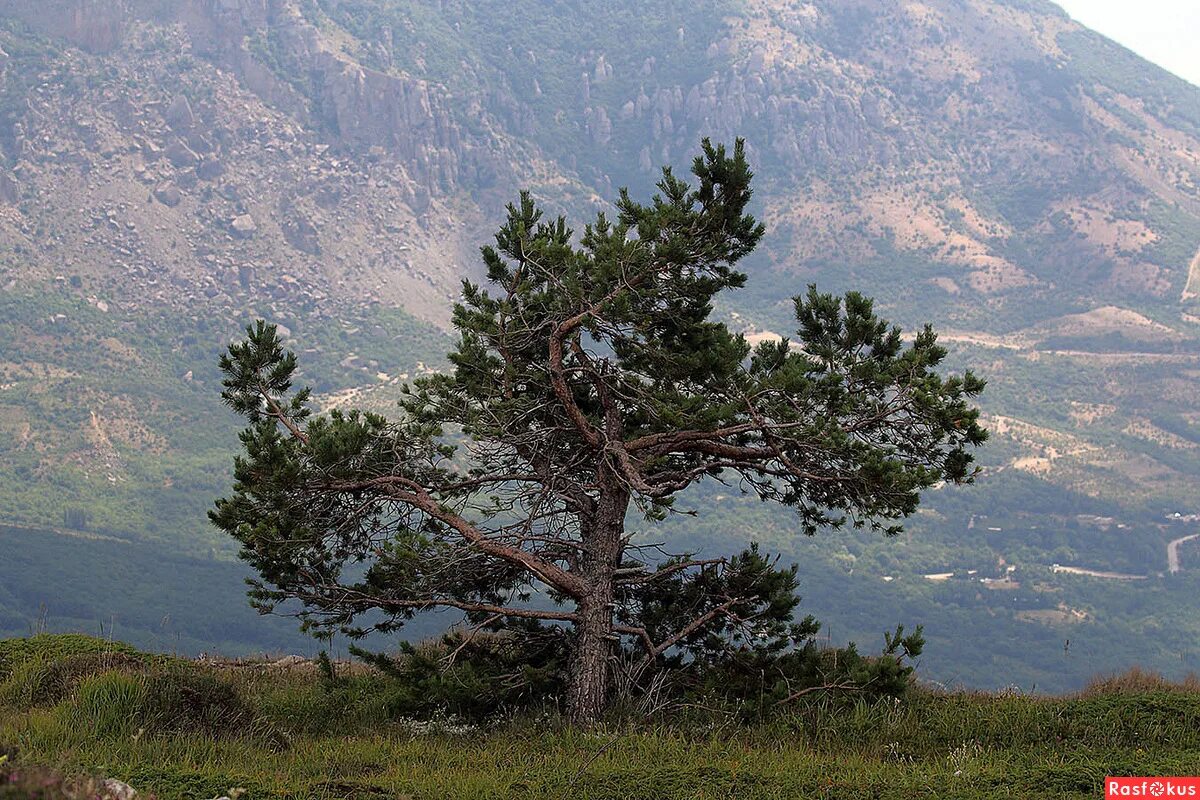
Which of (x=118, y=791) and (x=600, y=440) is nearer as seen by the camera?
(x=118, y=791)

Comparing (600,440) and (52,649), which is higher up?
(600,440)

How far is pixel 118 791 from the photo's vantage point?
793 cm

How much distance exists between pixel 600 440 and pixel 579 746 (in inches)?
157

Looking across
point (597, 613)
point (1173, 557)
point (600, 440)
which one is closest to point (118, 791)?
point (597, 613)

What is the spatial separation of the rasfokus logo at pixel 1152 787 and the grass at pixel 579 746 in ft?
0.47

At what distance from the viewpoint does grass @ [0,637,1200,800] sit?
955cm

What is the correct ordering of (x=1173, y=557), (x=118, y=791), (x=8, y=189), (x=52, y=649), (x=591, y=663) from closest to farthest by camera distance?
(x=118, y=791), (x=591, y=663), (x=52, y=649), (x=1173, y=557), (x=8, y=189)

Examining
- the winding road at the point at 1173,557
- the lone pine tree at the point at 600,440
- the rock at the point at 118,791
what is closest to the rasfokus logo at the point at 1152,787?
the lone pine tree at the point at 600,440

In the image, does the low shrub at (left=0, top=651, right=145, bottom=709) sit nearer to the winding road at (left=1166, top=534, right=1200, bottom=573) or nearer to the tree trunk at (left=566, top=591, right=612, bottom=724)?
the tree trunk at (left=566, top=591, right=612, bottom=724)

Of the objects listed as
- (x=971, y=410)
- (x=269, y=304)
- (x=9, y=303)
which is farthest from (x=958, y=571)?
(x=971, y=410)

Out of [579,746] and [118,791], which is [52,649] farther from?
[118,791]

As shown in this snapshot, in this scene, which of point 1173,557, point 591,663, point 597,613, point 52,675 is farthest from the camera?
point 1173,557

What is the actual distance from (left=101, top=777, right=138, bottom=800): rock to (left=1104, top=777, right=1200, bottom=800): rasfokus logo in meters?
6.90

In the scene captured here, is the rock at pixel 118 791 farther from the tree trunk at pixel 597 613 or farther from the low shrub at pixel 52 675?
the tree trunk at pixel 597 613
